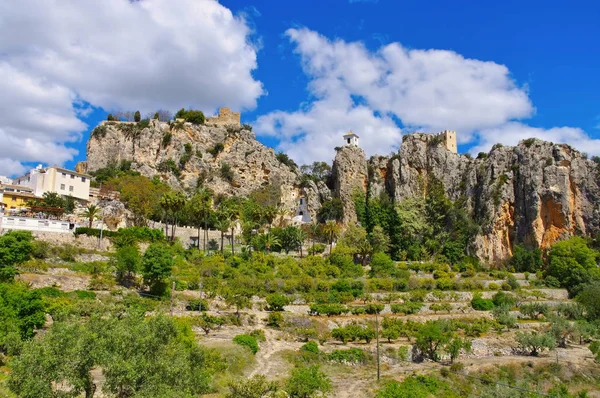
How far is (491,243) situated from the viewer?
69.2 metres

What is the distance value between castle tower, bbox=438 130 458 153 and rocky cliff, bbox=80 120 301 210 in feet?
99.1

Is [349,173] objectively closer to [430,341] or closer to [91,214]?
[91,214]

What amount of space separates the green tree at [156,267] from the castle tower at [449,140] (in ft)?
199

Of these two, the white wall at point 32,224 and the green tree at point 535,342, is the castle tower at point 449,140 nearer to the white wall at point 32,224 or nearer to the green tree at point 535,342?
the green tree at point 535,342

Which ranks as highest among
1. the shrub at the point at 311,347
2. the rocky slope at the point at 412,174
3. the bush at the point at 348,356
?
the rocky slope at the point at 412,174

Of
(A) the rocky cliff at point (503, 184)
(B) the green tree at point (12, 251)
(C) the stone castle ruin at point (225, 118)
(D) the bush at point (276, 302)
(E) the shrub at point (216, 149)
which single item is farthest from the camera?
(C) the stone castle ruin at point (225, 118)

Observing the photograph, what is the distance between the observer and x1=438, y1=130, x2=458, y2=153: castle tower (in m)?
82.9

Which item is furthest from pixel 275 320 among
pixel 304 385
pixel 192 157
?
pixel 192 157

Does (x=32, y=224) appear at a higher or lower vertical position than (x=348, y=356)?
higher

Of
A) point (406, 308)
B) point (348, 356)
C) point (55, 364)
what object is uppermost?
point (55, 364)

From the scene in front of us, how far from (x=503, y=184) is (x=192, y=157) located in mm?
56581

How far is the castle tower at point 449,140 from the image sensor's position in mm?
82875

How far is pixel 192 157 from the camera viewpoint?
84250mm

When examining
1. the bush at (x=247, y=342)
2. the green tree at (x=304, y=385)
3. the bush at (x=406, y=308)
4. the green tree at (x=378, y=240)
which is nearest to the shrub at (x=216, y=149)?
the green tree at (x=378, y=240)
